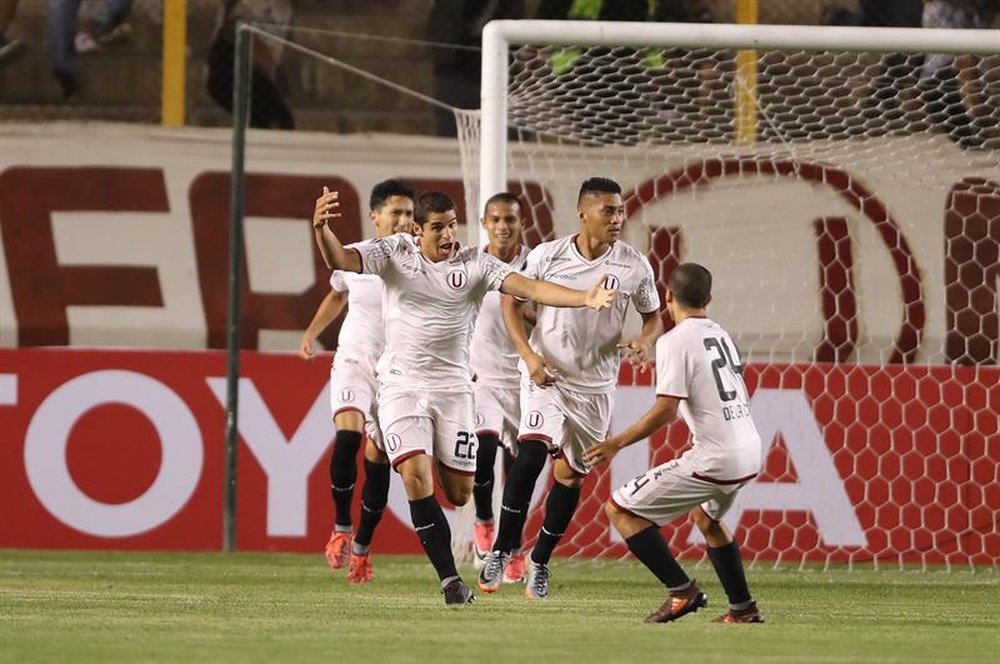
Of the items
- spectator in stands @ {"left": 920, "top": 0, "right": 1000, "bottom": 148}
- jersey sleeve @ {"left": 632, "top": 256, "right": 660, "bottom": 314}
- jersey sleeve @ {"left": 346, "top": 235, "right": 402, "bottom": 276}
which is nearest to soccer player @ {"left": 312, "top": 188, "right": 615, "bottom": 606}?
jersey sleeve @ {"left": 346, "top": 235, "right": 402, "bottom": 276}

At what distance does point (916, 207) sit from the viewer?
13.1 meters

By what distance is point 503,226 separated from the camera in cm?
1071

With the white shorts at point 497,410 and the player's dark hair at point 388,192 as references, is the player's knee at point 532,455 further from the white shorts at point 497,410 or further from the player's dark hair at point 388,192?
the player's dark hair at point 388,192

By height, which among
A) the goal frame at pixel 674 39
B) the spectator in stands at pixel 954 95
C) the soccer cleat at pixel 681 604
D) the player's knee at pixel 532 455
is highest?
the goal frame at pixel 674 39

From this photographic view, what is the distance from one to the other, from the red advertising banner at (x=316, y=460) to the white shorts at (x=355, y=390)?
1.96 m

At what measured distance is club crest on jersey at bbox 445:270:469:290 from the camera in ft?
30.5

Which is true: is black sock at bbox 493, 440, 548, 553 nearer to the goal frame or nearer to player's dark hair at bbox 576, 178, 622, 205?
player's dark hair at bbox 576, 178, 622, 205

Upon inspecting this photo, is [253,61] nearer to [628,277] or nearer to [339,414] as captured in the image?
[339,414]

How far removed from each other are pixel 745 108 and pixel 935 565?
2.99 metres

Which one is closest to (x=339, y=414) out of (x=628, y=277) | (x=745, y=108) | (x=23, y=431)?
(x=628, y=277)

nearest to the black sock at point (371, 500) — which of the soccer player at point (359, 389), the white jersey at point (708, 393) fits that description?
the soccer player at point (359, 389)

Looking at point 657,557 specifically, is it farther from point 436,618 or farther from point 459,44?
point 459,44

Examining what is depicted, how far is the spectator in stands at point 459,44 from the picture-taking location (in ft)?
46.0

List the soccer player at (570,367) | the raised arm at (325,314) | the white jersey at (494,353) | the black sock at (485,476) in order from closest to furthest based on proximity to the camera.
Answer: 1. the soccer player at (570,367)
2. the black sock at (485,476)
3. the raised arm at (325,314)
4. the white jersey at (494,353)
